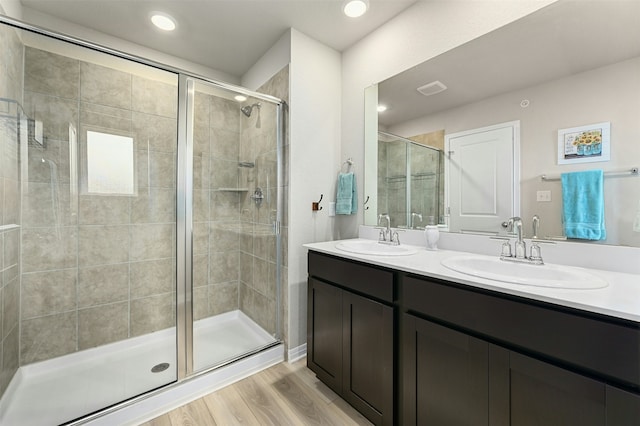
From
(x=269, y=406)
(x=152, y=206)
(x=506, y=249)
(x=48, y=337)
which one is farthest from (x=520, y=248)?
(x=48, y=337)

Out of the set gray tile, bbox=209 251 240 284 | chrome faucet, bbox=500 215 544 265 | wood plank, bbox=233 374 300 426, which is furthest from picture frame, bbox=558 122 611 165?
gray tile, bbox=209 251 240 284

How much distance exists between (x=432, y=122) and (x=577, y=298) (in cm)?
129

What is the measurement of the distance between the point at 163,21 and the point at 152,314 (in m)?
2.36

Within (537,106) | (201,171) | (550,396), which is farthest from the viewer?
(201,171)

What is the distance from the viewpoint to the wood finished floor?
57.9 inches

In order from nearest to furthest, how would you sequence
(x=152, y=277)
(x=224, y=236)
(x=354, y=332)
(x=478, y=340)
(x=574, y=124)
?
(x=478, y=340)
(x=574, y=124)
(x=354, y=332)
(x=152, y=277)
(x=224, y=236)

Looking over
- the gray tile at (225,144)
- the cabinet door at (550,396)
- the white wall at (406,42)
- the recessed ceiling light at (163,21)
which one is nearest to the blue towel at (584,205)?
the cabinet door at (550,396)

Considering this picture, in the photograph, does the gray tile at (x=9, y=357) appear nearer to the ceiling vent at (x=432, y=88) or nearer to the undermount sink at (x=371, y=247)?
the undermount sink at (x=371, y=247)

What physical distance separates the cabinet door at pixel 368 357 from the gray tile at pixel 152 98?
76.6 inches

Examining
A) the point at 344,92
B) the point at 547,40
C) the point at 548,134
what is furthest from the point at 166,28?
the point at 548,134

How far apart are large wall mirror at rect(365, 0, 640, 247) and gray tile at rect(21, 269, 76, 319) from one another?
2534mm

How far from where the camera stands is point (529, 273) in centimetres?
118

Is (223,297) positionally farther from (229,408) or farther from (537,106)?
(537,106)

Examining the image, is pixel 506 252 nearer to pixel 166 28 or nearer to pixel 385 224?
pixel 385 224
